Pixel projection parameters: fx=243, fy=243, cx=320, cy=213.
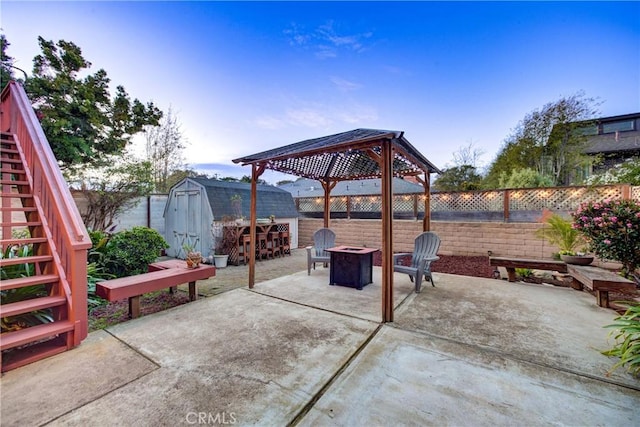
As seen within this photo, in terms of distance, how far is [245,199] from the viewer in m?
7.81

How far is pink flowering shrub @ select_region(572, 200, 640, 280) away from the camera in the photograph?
3.21 metres

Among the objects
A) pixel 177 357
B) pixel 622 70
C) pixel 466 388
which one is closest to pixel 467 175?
pixel 622 70

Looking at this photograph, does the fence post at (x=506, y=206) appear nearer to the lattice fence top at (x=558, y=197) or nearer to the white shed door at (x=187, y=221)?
the lattice fence top at (x=558, y=197)

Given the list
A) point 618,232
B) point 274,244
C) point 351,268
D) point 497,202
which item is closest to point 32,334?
point 351,268

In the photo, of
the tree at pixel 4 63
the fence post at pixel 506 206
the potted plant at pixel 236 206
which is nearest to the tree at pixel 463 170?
the fence post at pixel 506 206

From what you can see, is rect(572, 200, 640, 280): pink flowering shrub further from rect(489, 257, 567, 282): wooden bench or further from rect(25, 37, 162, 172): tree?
rect(25, 37, 162, 172): tree

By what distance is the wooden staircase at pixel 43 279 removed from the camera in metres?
2.16

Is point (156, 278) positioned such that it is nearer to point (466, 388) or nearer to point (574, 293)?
point (466, 388)

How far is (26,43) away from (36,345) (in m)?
7.01

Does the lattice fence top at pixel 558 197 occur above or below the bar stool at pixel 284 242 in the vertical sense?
above

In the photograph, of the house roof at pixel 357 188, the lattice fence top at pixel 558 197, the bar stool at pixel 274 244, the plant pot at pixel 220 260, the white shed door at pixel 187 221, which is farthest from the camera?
the house roof at pixel 357 188

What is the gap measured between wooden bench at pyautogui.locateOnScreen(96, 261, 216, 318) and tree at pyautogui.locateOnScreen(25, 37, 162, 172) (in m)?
4.52

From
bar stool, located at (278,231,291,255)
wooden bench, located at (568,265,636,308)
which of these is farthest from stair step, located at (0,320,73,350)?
wooden bench, located at (568,265,636,308)
